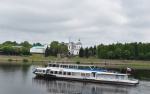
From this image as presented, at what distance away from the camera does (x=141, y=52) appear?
145 metres

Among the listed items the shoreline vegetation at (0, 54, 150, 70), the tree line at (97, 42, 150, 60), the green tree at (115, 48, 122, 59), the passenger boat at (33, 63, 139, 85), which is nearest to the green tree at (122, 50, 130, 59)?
the tree line at (97, 42, 150, 60)

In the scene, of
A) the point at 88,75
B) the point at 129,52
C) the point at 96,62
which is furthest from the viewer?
the point at 129,52

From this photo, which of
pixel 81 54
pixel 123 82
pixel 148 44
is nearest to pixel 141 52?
pixel 148 44

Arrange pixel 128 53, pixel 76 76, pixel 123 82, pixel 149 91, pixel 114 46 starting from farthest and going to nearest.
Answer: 1. pixel 114 46
2. pixel 128 53
3. pixel 76 76
4. pixel 123 82
5. pixel 149 91

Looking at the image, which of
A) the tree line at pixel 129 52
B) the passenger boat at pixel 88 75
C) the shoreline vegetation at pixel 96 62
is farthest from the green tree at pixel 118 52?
the passenger boat at pixel 88 75

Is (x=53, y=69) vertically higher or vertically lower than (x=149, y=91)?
higher

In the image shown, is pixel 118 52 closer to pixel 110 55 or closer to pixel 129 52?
pixel 110 55

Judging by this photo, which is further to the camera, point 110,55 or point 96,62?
point 110,55

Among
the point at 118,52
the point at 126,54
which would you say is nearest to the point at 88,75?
the point at 126,54

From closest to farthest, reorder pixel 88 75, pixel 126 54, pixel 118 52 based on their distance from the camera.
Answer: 1. pixel 88 75
2. pixel 126 54
3. pixel 118 52

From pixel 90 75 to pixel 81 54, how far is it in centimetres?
11118

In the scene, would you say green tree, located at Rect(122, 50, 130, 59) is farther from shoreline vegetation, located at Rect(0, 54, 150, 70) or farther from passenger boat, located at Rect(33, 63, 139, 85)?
passenger boat, located at Rect(33, 63, 139, 85)

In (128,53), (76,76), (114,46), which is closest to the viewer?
(76,76)

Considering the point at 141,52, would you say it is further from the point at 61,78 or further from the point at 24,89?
the point at 24,89
